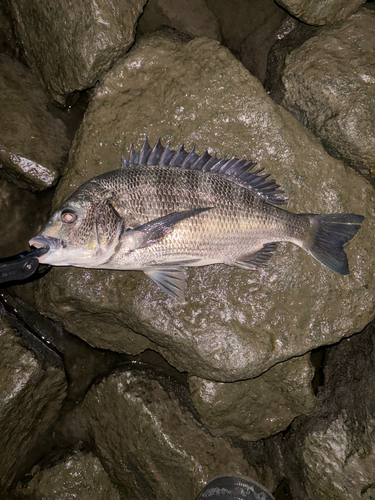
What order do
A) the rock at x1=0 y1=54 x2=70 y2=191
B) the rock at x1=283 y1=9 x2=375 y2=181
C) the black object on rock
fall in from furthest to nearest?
the rock at x1=0 y1=54 x2=70 y2=191 → the rock at x1=283 y1=9 x2=375 y2=181 → the black object on rock

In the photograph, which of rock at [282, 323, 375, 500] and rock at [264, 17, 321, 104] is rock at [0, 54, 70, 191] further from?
rock at [282, 323, 375, 500]

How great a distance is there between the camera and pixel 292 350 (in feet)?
11.7

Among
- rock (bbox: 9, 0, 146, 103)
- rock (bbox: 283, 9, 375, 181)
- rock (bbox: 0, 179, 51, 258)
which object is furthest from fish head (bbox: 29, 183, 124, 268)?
rock (bbox: 283, 9, 375, 181)

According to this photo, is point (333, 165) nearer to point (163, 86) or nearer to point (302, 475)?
point (163, 86)

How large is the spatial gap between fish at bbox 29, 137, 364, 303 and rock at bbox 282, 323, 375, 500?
4.26ft

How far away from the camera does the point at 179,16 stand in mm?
4410

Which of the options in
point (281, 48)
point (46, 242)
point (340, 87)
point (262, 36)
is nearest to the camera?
point (46, 242)

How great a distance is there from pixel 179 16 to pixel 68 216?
3.07m

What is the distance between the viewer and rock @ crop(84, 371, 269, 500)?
399cm

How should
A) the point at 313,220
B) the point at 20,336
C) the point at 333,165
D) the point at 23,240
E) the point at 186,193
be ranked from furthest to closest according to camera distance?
the point at 23,240 < the point at 20,336 < the point at 333,165 < the point at 313,220 < the point at 186,193

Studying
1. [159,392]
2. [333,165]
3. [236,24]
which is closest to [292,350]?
[159,392]

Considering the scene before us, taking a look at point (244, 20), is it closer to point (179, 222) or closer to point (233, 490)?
point (179, 222)

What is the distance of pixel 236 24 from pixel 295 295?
11.2 ft

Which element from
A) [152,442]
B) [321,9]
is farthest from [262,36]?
[152,442]
